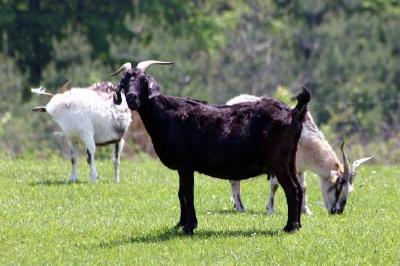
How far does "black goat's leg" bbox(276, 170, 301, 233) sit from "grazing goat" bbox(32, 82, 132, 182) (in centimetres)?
582

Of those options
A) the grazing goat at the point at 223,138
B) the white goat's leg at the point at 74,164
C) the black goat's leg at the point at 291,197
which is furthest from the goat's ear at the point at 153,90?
the white goat's leg at the point at 74,164

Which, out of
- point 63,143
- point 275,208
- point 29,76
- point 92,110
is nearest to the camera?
point 275,208

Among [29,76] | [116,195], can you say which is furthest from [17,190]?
[29,76]

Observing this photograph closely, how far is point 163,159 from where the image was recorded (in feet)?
48.2

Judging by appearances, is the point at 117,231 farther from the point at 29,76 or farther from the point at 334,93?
the point at 334,93

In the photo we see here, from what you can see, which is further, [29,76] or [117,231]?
[29,76]

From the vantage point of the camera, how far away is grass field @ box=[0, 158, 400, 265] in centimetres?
1352

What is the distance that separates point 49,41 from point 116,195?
26040mm

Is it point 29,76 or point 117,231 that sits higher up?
point 117,231

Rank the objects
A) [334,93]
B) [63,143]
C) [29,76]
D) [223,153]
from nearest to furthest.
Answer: [223,153] < [63,143] < [29,76] < [334,93]

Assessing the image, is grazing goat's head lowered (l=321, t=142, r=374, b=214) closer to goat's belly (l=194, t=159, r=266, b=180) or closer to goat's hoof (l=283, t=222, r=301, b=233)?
goat's hoof (l=283, t=222, r=301, b=233)

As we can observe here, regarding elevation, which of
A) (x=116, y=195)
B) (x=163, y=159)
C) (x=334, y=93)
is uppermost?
(x=163, y=159)

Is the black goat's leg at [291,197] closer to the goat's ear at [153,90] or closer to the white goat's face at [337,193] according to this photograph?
the goat's ear at [153,90]

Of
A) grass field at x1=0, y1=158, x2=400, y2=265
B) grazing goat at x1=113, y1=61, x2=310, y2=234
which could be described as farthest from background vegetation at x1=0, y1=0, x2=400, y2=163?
grazing goat at x1=113, y1=61, x2=310, y2=234
